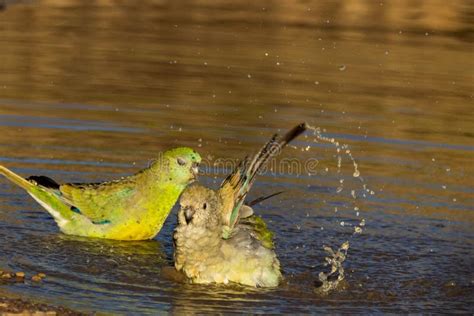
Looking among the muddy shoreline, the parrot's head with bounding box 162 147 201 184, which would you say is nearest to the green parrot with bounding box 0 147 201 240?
the parrot's head with bounding box 162 147 201 184

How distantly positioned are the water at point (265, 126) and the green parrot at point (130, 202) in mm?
165

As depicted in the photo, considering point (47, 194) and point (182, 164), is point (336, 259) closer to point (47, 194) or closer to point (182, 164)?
point (182, 164)

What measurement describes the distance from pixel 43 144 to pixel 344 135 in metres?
3.80

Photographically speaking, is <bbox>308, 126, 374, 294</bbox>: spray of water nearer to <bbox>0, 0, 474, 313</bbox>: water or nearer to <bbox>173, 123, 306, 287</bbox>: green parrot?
<bbox>0, 0, 474, 313</bbox>: water

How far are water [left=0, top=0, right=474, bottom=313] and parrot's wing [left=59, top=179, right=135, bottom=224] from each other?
11.1 inches

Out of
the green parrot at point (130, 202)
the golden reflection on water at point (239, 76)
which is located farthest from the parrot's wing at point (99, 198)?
the golden reflection on water at point (239, 76)

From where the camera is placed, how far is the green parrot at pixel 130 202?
1111cm

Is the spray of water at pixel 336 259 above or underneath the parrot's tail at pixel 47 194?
underneath

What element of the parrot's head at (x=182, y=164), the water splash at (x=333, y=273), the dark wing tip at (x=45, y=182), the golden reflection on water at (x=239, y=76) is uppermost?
the golden reflection on water at (x=239, y=76)

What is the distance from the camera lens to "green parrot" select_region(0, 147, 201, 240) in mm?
11109

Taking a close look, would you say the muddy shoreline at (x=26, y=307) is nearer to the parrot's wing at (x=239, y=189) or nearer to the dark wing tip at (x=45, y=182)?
the parrot's wing at (x=239, y=189)

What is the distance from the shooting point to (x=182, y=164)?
36.2 ft

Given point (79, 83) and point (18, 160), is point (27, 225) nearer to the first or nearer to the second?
point (18, 160)

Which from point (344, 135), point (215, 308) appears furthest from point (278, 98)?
point (215, 308)
